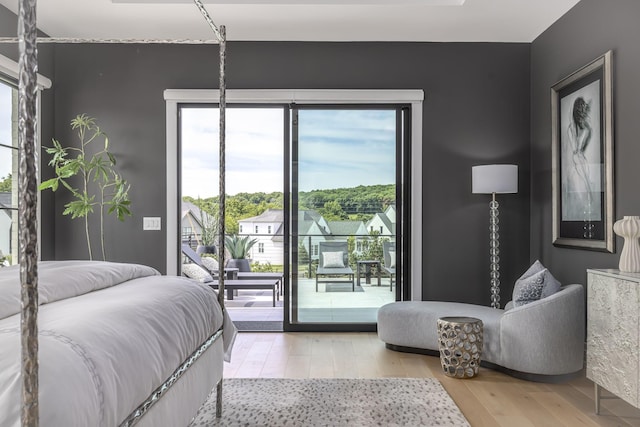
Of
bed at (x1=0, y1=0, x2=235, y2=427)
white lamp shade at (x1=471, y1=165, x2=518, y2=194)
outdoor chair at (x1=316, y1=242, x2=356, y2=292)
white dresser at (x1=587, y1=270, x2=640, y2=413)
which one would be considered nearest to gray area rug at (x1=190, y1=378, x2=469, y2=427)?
bed at (x1=0, y1=0, x2=235, y2=427)

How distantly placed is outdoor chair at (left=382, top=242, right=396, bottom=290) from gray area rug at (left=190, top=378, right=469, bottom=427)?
1596 millimetres

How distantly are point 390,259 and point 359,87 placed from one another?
1605mm

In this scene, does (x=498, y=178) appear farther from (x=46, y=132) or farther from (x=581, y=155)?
(x=46, y=132)

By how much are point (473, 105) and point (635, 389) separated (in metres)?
2.95

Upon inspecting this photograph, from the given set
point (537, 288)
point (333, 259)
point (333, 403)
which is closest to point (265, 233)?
point (333, 259)

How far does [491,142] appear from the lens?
15.6 ft

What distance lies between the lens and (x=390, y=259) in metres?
4.88

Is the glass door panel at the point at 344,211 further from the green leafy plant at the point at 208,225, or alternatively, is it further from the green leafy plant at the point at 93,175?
the green leafy plant at the point at 208,225

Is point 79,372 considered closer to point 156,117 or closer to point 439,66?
point 156,117

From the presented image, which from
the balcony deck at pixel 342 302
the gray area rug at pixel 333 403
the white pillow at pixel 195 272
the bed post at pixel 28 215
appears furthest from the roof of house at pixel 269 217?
the bed post at pixel 28 215

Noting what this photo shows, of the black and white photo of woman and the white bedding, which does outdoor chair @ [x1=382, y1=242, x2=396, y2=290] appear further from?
the white bedding

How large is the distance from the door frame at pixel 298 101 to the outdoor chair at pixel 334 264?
59 cm

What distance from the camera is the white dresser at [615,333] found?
245 centimetres

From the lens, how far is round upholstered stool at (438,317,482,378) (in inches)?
134
